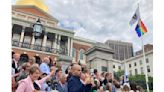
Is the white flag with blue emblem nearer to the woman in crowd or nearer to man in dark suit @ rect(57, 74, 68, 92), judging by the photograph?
man in dark suit @ rect(57, 74, 68, 92)

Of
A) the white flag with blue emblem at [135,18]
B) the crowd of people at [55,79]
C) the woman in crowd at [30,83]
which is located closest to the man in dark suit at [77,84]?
the crowd of people at [55,79]

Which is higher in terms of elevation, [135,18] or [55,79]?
[135,18]

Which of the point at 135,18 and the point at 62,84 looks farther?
the point at 135,18

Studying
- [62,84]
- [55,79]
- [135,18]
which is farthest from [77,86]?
[135,18]

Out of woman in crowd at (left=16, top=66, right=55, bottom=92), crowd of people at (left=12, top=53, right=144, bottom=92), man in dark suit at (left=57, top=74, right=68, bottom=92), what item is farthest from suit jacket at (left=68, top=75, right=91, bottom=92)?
man in dark suit at (left=57, top=74, right=68, bottom=92)

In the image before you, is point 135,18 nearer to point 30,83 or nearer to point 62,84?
point 62,84

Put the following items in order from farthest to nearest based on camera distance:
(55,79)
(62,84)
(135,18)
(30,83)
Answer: (135,18)
(55,79)
(62,84)
(30,83)

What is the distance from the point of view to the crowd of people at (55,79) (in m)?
1.23

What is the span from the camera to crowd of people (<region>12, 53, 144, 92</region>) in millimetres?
1233

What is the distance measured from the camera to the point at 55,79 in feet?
6.02

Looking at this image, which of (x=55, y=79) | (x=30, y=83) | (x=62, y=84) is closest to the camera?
(x=30, y=83)

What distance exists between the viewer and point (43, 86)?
5.41ft
